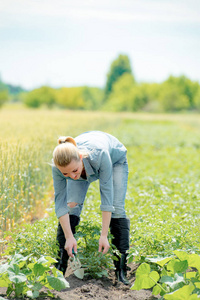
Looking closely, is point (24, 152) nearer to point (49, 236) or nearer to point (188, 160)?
point (49, 236)

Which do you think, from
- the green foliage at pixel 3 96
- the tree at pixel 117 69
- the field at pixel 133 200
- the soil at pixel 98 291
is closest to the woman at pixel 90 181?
the soil at pixel 98 291

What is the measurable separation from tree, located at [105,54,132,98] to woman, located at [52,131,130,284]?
80034mm

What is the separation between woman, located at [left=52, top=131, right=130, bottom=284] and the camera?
9.09ft

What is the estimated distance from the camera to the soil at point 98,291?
293 centimetres

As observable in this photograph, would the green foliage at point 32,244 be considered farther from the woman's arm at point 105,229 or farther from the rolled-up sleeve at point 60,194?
the woman's arm at point 105,229

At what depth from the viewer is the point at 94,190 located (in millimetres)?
6086

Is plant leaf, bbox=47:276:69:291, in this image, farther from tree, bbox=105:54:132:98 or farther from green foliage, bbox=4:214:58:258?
tree, bbox=105:54:132:98

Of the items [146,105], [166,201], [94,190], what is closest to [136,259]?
[166,201]

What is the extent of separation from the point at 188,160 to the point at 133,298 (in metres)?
7.80

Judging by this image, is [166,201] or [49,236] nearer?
[49,236]

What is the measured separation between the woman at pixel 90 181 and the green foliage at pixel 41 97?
191 feet

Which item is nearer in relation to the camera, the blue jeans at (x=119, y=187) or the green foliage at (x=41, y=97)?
the blue jeans at (x=119, y=187)

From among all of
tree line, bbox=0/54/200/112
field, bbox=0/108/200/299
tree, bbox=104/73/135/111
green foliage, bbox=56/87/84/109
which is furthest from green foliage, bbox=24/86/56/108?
field, bbox=0/108/200/299

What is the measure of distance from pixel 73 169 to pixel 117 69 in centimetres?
8291
